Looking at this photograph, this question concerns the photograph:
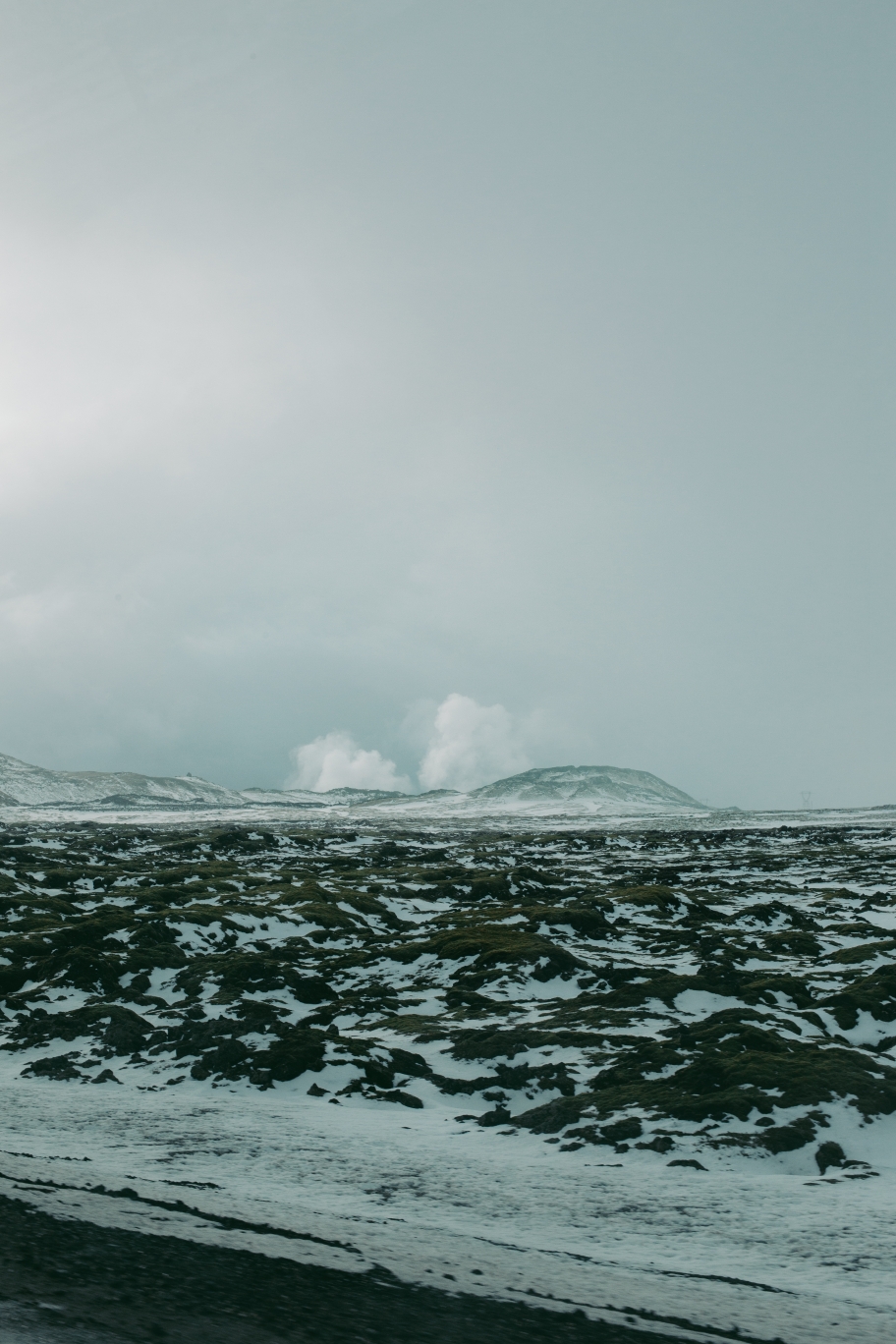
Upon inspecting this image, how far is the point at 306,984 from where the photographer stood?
2275 cm

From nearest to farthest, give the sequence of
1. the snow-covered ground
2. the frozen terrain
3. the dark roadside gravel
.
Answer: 1. the dark roadside gravel
2. the snow-covered ground
3. the frozen terrain

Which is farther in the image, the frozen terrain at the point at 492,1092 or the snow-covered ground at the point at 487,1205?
the frozen terrain at the point at 492,1092

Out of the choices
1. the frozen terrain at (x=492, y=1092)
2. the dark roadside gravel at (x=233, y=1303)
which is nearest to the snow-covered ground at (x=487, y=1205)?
the frozen terrain at (x=492, y=1092)

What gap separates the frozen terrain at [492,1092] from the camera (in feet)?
29.1

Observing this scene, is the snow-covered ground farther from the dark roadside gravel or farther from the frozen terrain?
the dark roadside gravel

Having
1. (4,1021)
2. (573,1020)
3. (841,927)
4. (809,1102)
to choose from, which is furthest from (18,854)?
(809,1102)

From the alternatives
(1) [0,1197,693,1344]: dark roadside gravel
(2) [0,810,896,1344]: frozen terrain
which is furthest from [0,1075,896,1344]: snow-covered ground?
(1) [0,1197,693,1344]: dark roadside gravel

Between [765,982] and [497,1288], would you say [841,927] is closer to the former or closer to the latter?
[765,982]

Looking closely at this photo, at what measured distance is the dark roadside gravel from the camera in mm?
6582

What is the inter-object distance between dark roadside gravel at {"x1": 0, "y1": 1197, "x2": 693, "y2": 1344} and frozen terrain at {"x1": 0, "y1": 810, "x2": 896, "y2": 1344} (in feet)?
1.64

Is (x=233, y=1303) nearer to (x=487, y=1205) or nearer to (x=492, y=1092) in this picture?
(x=487, y=1205)

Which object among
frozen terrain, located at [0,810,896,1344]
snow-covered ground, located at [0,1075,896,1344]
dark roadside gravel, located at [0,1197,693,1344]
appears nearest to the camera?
dark roadside gravel, located at [0,1197,693,1344]

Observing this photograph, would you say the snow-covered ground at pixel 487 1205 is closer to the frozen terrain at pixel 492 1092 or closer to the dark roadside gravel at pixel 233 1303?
the frozen terrain at pixel 492 1092

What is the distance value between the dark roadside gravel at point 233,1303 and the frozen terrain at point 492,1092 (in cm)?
50
